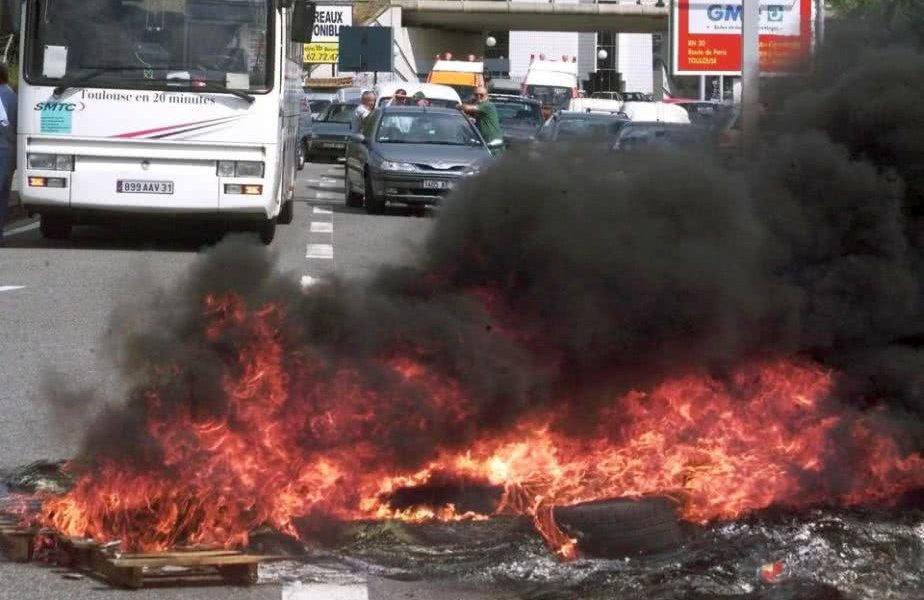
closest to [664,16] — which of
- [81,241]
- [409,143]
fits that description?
[409,143]

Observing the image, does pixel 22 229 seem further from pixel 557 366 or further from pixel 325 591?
pixel 325 591

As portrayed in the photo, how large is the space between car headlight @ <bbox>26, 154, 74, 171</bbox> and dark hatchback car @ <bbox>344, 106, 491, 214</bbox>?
6.29 metres

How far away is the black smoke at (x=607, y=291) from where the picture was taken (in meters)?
6.13

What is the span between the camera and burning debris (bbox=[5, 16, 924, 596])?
6027 mm

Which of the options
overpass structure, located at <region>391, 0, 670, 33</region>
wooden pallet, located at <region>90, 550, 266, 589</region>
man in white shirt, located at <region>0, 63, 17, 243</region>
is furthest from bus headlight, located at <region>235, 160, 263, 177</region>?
overpass structure, located at <region>391, 0, 670, 33</region>

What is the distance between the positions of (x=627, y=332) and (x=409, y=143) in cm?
1752

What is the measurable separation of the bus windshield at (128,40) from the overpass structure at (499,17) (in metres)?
56.7

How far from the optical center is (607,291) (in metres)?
6.52

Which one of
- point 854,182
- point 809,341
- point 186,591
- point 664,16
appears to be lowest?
point 186,591

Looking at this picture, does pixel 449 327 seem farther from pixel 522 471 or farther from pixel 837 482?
pixel 837 482

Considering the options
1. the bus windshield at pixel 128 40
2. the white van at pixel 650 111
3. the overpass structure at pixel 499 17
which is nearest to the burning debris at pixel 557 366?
the bus windshield at pixel 128 40

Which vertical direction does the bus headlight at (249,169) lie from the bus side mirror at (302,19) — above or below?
below

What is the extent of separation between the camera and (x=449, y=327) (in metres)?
6.26

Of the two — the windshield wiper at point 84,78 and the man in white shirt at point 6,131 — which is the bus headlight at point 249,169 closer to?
the windshield wiper at point 84,78
